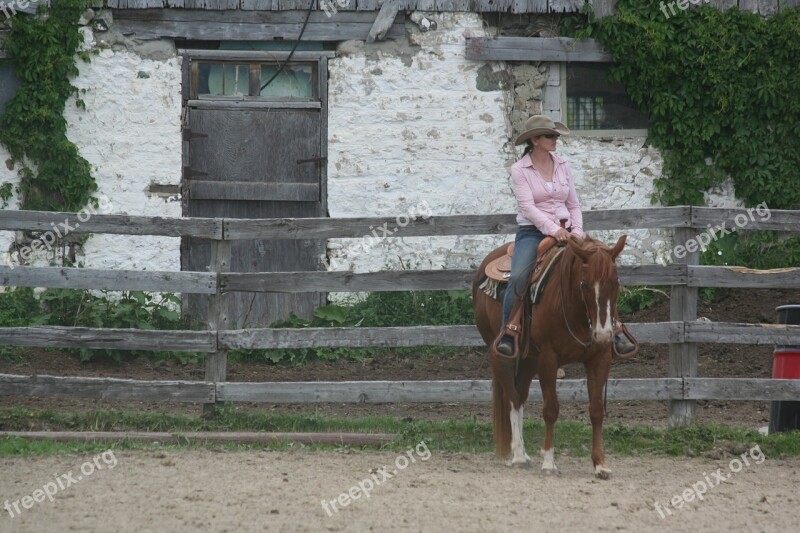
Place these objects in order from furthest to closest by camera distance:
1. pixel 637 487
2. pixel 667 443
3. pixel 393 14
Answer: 1. pixel 393 14
2. pixel 667 443
3. pixel 637 487

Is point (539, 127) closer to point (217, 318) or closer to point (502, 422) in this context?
point (502, 422)

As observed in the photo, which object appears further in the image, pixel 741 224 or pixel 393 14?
pixel 393 14

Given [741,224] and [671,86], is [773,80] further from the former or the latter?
[741,224]

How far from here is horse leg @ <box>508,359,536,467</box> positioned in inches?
287

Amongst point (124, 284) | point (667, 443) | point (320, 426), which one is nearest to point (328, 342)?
point (320, 426)

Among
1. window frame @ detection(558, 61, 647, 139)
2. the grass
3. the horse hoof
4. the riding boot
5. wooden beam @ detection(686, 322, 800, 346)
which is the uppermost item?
window frame @ detection(558, 61, 647, 139)

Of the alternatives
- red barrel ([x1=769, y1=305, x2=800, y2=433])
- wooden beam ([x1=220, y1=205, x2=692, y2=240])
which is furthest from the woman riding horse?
red barrel ([x1=769, y1=305, x2=800, y2=433])

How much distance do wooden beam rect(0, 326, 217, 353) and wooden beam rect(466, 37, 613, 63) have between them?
525 cm

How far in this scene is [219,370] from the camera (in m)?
8.50

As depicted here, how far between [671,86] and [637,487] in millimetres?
6676

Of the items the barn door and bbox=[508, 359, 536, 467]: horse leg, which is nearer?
bbox=[508, 359, 536, 467]: horse leg

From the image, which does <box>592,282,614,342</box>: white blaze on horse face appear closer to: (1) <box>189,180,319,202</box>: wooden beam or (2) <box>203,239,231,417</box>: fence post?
(2) <box>203,239,231,417</box>: fence post

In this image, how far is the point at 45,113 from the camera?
11.5m

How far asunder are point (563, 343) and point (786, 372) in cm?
273
